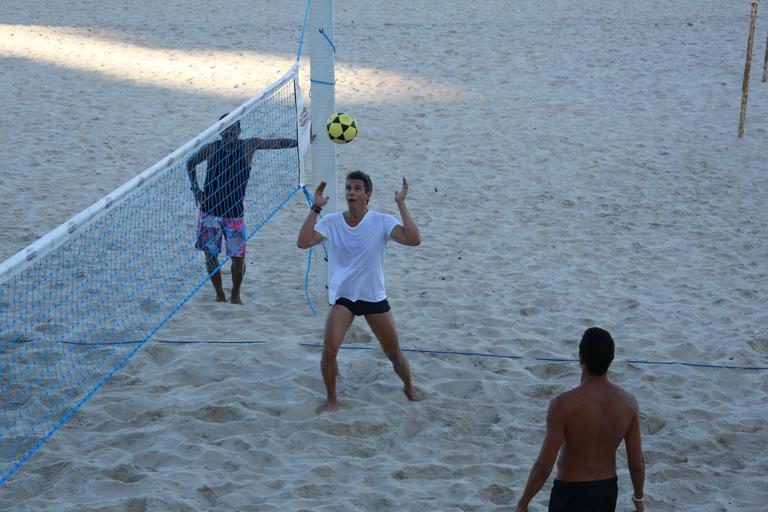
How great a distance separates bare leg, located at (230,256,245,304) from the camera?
23.4 feet

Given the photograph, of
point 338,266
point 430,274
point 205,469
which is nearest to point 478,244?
point 430,274

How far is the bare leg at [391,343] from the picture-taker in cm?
539

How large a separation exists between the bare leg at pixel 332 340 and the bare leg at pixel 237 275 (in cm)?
194

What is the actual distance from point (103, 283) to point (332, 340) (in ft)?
9.67

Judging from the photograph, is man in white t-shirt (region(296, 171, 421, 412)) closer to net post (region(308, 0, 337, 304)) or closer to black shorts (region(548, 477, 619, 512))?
net post (region(308, 0, 337, 304))

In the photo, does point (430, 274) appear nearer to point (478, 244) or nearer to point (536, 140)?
point (478, 244)

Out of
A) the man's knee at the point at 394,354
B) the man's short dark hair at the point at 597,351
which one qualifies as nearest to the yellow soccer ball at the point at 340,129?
the man's knee at the point at 394,354

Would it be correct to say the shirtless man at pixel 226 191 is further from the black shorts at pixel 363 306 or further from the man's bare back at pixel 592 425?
the man's bare back at pixel 592 425

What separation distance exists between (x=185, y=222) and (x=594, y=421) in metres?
5.95

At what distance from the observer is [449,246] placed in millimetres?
8594

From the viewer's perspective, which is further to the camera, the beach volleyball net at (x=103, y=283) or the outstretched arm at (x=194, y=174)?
the outstretched arm at (x=194, y=174)

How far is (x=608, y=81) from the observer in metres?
13.6

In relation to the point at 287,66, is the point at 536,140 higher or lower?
lower

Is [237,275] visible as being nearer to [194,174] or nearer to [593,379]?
[194,174]
